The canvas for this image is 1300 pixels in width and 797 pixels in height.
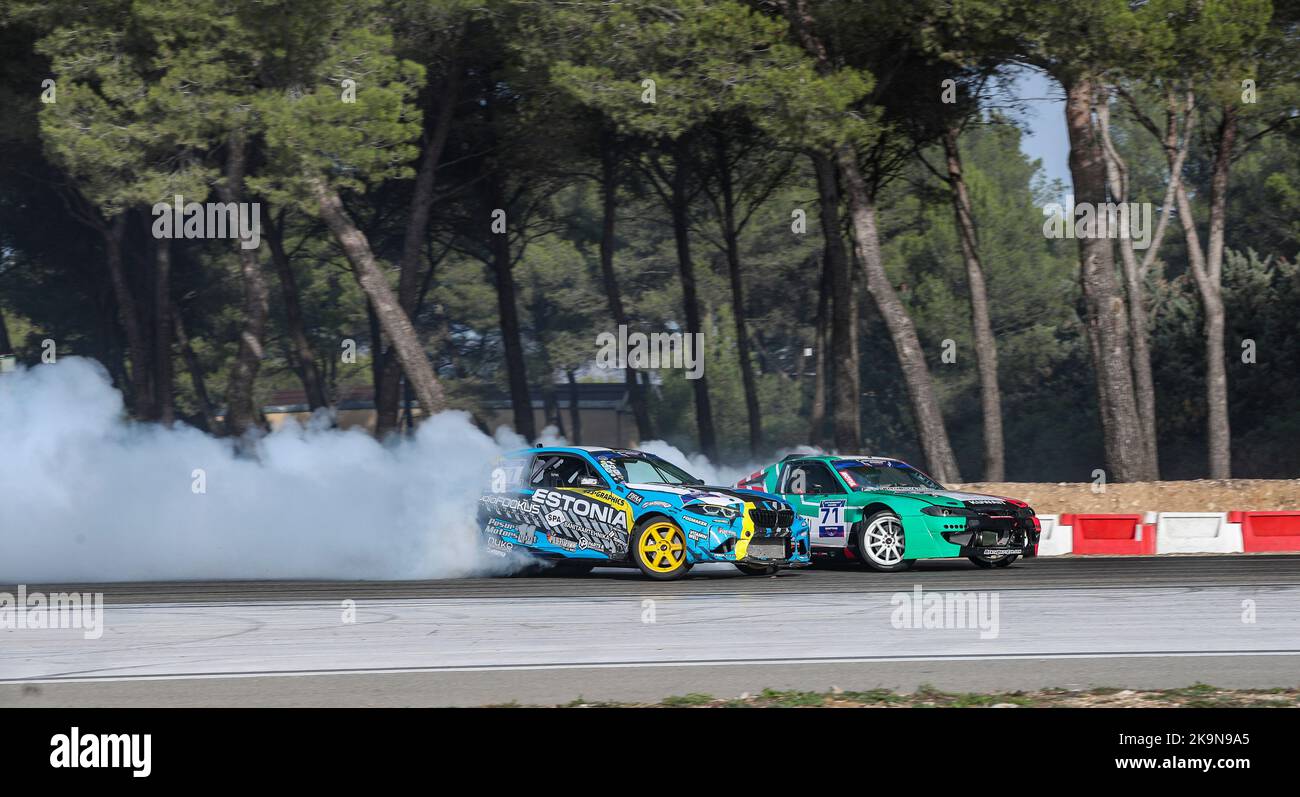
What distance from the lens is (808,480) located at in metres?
18.1

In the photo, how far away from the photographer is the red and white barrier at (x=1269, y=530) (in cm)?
2142

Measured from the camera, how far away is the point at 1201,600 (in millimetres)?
13531

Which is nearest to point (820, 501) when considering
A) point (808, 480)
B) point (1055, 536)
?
point (808, 480)

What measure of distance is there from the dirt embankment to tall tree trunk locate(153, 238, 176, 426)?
24.3 meters

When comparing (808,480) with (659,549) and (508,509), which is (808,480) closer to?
(659,549)

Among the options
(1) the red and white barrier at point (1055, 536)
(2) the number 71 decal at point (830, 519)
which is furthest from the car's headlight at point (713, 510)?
(1) the red and white barrier at point (1055, 536)

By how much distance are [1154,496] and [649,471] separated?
12.0 metres

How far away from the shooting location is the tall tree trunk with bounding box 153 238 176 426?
40062mm

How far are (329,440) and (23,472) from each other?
3944 mm

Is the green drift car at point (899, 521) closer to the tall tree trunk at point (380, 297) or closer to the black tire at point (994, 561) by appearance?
the black tire at point (994, 561)

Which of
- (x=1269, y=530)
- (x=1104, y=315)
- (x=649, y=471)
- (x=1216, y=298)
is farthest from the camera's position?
(x=1216, y=298)

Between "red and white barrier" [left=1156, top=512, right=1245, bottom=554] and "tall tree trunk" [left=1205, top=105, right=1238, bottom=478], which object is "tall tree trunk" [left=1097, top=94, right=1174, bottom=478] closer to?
"tall tree trunk" [left=1205, top=105, right=1238, bottom=478]
